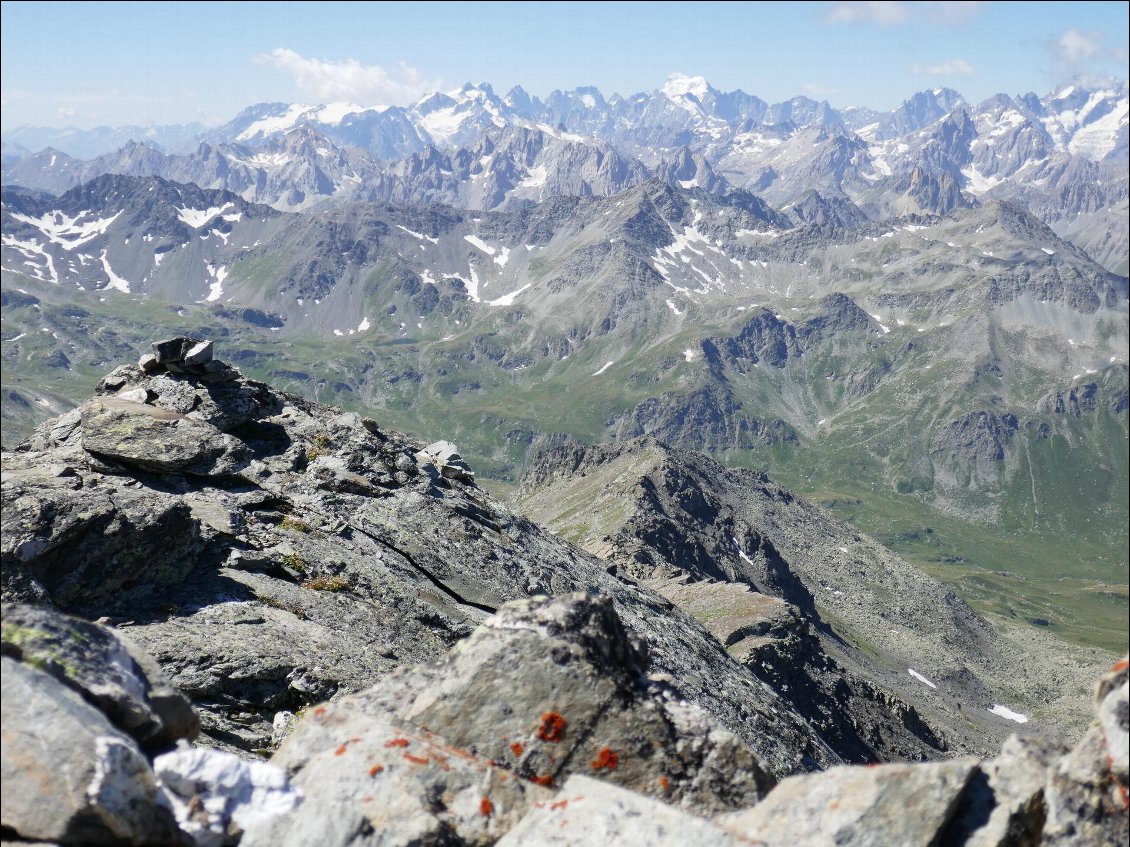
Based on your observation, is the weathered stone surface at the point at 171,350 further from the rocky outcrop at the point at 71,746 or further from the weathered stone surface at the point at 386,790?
the weathered stone surface at the point at 386,790

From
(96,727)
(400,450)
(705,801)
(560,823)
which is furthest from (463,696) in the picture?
(400,450)

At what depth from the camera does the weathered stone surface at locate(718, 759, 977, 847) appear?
11703 millimetres

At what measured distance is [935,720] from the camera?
136750mm

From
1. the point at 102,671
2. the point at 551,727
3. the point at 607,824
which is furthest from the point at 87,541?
the point at 607,824

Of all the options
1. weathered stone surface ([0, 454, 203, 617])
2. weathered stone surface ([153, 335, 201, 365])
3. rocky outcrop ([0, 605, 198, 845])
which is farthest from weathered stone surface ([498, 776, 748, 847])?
weathered stone surface ([153, 335, 201, 365])

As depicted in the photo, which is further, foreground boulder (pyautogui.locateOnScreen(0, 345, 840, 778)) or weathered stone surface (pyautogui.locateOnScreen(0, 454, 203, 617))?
foreground boulder (pyautogui.locateOnScreen(0, 345, 840, 778))

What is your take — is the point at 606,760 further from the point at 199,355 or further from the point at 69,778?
the point at 199,355

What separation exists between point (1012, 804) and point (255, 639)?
17616 millimetres

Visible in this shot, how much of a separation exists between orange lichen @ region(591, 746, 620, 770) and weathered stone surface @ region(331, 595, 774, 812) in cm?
2

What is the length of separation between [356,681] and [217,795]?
9.59m

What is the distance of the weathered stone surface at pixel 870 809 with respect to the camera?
1170 centimetres

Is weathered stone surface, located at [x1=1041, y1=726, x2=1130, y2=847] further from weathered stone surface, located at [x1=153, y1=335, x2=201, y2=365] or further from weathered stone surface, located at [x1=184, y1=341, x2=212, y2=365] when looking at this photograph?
weathered stone surface, located at [x1=153, y1=335, x2=201, y2=365]

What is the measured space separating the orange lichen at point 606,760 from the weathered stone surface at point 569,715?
0.7 inches

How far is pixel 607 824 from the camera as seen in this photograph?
12242 mm
